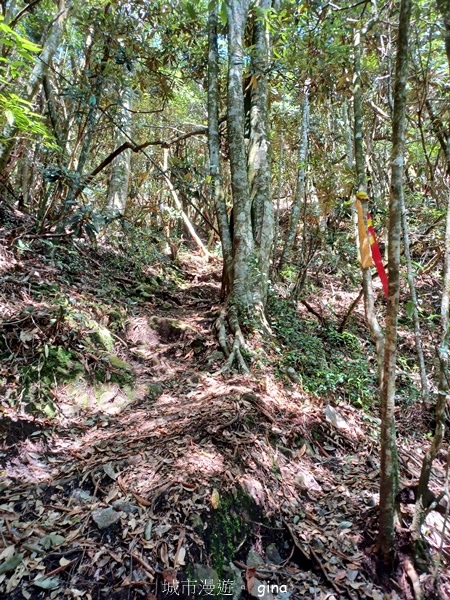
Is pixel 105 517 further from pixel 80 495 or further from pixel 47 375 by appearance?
pixel 47 375

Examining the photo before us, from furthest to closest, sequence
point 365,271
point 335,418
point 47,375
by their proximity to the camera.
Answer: point 335,418 → point 47,375 → point 365,271

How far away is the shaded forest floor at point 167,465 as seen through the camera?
199 centimetres

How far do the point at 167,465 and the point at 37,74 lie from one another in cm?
564

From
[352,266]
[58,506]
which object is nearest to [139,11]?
[352,266]

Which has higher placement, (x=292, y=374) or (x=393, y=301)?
(x=393, y=301)

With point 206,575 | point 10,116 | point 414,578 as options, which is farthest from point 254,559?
point 10,116

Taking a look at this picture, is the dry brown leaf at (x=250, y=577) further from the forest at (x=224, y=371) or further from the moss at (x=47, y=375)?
the moss at (x=47, y=375)

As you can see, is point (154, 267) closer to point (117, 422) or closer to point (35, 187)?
point (35, 187)

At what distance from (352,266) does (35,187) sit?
7356mm

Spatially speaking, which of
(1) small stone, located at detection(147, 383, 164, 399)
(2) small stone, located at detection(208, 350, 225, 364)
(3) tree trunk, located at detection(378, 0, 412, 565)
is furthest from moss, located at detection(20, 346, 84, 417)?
(3) tree trunk, located at detection(378, 0, 412, 565)

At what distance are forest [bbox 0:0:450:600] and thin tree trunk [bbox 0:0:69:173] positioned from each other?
4 cm

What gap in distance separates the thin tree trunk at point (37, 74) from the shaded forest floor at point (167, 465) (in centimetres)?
145

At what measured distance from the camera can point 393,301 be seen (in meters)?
2.11

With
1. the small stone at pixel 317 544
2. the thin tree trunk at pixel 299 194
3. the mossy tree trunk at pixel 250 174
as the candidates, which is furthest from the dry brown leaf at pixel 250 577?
the thin tree trunk at pixel 299 194
